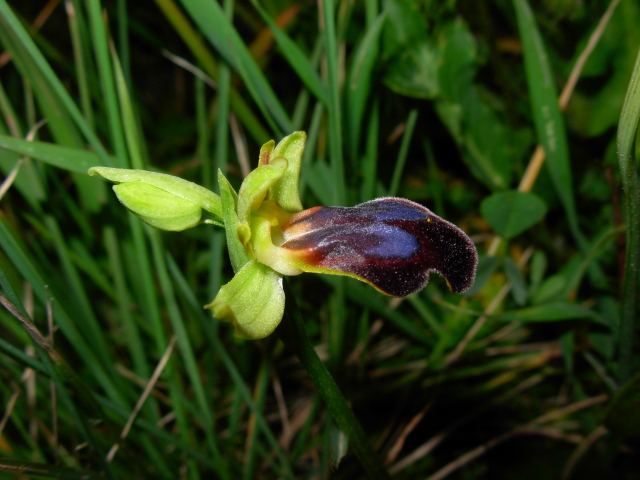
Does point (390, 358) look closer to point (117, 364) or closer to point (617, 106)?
point (117, 364)

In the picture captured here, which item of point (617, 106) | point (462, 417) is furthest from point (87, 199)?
point (617, 106)

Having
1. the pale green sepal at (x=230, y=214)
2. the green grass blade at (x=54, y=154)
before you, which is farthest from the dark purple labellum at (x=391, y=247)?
the green grass blade at (x=54, y=154)

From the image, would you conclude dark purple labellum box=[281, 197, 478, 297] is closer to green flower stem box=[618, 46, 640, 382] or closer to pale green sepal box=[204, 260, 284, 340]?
pale green sepal box=[204, 260, 284, 340]

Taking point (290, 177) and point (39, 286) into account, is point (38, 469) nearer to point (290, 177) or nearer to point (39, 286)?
point (39, 286)

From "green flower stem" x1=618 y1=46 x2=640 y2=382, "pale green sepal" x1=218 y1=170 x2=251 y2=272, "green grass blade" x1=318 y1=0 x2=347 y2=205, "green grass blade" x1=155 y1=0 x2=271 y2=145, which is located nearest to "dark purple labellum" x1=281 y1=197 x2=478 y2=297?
"pale green sepal" x1=218 y1=170 x2=251 y2=272

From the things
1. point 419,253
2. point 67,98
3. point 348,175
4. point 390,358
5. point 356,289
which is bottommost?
point 390,358

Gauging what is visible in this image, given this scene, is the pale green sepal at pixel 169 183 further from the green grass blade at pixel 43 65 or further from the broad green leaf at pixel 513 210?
the broad green leaf at pixel 513 210

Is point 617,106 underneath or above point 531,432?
above
